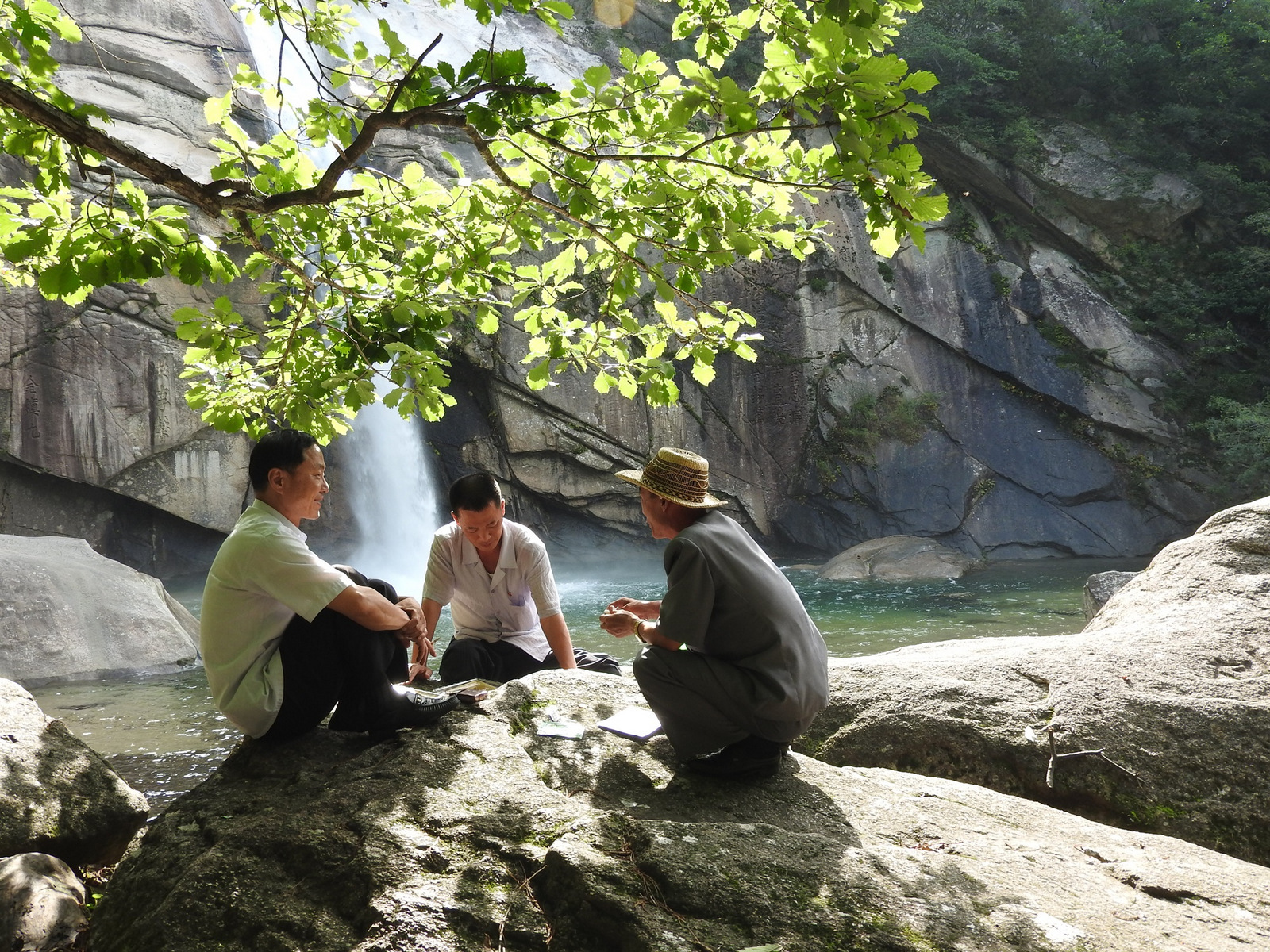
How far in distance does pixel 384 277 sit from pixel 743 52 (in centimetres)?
2077

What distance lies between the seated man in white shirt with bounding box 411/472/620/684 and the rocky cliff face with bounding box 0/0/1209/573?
13.2m

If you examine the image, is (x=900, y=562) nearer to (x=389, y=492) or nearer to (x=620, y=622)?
(x=389, y=492)

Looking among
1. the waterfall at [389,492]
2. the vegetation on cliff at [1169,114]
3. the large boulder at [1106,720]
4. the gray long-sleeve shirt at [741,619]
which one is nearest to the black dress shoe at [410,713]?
the gray long-sleeve shirt at [741,619]

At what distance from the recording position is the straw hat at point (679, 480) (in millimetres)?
3412

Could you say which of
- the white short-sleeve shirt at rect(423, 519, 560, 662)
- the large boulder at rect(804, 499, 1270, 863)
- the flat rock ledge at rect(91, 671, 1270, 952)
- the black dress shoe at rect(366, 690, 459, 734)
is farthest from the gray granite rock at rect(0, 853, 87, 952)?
the large boulder at rect(804, 499, 1270, 863)

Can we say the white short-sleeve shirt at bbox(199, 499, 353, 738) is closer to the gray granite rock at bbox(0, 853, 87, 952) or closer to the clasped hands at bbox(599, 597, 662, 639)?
the gray granite rock at bbox(0, 853, 87, 952)

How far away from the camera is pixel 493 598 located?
5.38 metres

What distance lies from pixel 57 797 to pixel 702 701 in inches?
112

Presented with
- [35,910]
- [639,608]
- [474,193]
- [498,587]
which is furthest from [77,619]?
[639,608]

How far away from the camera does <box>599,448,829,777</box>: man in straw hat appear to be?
3182mm

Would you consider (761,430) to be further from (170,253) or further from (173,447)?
(170,253)

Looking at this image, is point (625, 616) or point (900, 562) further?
point (900, 562)

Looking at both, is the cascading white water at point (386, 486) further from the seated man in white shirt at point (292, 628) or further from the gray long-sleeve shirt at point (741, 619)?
the gray long-sleeve shirt at point (741, 619)

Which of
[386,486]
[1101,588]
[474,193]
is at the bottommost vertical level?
[1101,588]
